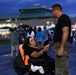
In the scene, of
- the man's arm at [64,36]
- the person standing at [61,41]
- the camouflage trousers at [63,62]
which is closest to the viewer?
the man's arm at [64,36]

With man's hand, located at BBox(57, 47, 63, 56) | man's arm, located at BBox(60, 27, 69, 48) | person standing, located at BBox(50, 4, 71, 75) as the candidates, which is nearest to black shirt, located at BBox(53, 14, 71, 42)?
person standing, located at BBox(50, 4, 71, 75)

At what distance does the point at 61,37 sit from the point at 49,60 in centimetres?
97

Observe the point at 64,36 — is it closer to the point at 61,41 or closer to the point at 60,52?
the point at 61,41

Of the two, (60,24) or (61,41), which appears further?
(60,24)

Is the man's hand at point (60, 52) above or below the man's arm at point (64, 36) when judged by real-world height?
below

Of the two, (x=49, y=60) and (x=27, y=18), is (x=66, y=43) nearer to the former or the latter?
(x=49, y=60)

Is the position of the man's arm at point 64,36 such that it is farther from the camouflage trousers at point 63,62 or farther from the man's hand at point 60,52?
the camouflage trousers at point 63,62

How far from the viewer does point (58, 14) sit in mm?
7641

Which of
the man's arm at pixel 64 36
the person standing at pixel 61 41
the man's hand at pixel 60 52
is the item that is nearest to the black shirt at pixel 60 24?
the person standing at pixel 61 41

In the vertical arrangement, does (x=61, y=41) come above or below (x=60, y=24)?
below

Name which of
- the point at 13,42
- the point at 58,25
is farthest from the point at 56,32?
the point at 13,42

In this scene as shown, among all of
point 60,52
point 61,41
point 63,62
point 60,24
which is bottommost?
point 63,62

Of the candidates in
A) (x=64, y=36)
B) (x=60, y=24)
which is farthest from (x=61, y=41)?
(x=60, y=24)

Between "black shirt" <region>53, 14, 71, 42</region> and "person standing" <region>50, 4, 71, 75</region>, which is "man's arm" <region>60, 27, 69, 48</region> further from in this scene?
"black shirt" <region>53, 14, 71, 42</region>
